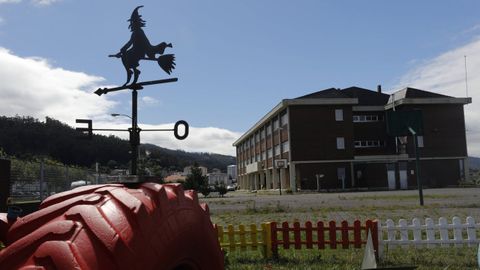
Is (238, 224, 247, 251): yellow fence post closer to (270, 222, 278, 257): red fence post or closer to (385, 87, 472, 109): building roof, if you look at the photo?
(270, 222, 278, 257): red fence post

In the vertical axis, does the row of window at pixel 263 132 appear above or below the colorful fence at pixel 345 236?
above

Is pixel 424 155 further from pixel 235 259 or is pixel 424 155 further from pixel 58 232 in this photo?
pixel 58 232

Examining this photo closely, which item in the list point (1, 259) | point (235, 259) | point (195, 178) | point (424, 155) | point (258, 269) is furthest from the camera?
point (424, 155)

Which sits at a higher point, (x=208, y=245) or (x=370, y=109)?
(x=370, y=109)

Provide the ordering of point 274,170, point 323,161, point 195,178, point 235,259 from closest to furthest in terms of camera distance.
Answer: point 235,259
point 195,178
point 323,161
point 274,170

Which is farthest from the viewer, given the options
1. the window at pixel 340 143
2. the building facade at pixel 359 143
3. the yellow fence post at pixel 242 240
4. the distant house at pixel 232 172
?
the distant house at pixel 232 172

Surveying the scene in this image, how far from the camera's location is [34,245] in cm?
199

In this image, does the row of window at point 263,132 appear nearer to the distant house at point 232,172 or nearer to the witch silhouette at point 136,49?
the distant house at point 232,172

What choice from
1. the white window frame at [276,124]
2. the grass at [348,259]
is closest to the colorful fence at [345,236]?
the grass at [348,259]

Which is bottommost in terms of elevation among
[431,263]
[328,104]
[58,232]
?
[431,263]

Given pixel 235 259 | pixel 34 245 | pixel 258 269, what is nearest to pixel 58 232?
pixel 34 245

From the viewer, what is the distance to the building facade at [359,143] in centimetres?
6619

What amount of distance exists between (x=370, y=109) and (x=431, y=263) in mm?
67775

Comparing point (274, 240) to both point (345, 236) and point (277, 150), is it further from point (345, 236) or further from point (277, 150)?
point (277, 150)
